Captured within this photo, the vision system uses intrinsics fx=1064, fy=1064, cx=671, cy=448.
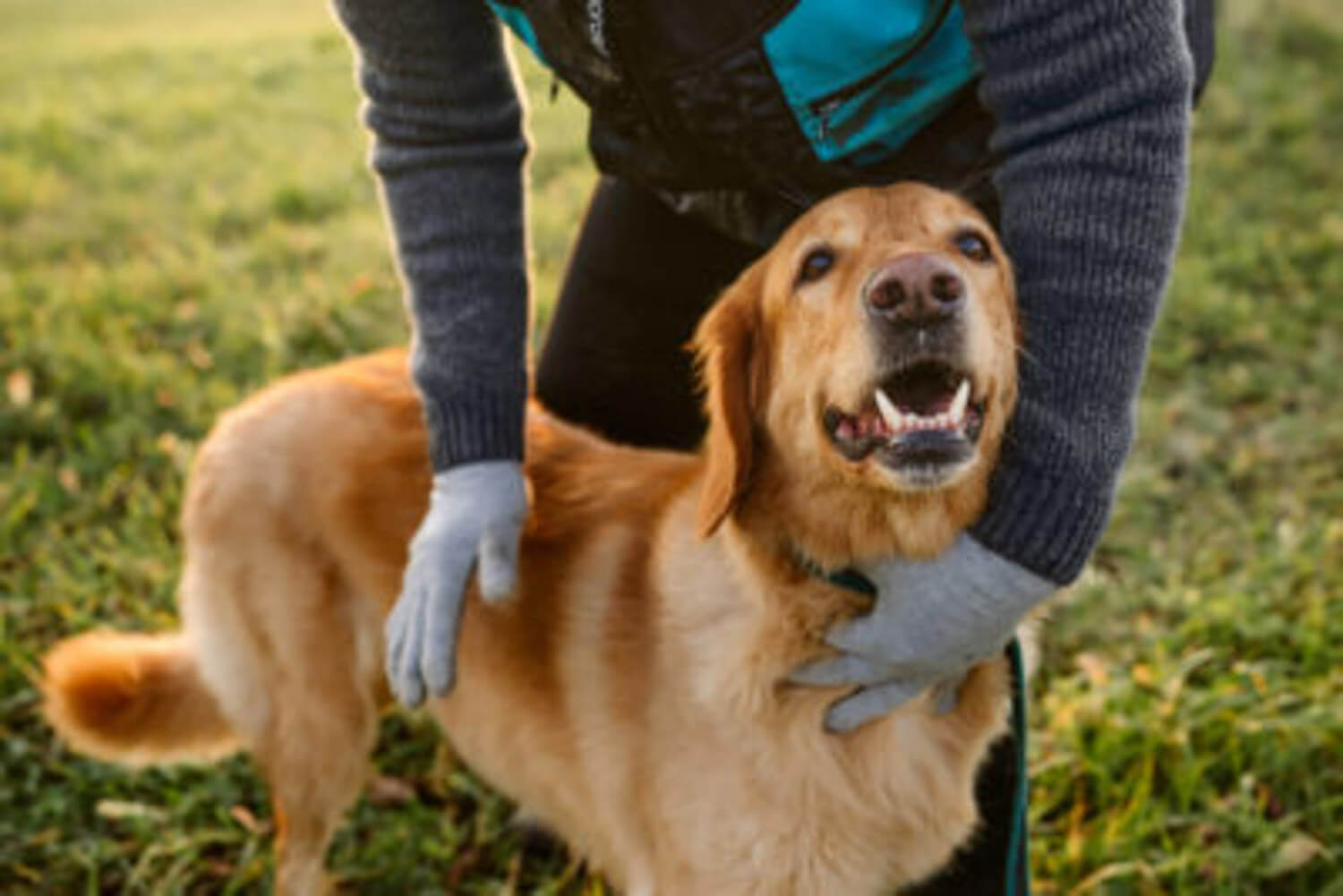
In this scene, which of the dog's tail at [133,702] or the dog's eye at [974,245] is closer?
the dog's eye at [974,245]

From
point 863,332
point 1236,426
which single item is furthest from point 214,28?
point 863,332

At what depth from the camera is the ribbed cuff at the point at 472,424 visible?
1886 mm

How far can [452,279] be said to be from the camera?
6.30 ft

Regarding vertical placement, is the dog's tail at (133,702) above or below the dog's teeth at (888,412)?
below

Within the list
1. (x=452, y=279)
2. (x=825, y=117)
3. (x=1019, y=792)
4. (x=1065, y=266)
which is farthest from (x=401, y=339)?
(x=1065, y=266)

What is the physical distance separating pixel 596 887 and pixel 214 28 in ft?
43.0

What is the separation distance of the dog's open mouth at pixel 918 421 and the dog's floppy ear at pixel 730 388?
0.18 meters

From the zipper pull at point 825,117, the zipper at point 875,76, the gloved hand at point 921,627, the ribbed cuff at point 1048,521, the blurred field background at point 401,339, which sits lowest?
the blurred field background at point 401,339

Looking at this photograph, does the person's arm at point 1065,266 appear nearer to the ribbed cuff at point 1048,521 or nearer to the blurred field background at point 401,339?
the ribbed cuff at point 1048,521

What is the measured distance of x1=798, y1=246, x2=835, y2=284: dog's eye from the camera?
1690mm

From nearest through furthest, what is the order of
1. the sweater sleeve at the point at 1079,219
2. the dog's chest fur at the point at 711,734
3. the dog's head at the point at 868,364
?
the sweater sleeve at the point at 1079,219 → the dog's head at the point at 868,364 → the dog's chest fur at the point at 711,734

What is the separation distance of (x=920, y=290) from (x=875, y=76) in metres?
0.34

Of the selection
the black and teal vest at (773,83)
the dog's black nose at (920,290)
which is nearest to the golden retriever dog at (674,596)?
the dog's black nose at (920,290)

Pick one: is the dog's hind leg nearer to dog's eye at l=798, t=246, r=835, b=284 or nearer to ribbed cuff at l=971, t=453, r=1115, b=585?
dog's eye at l=798, t=246, r=835, b=284
